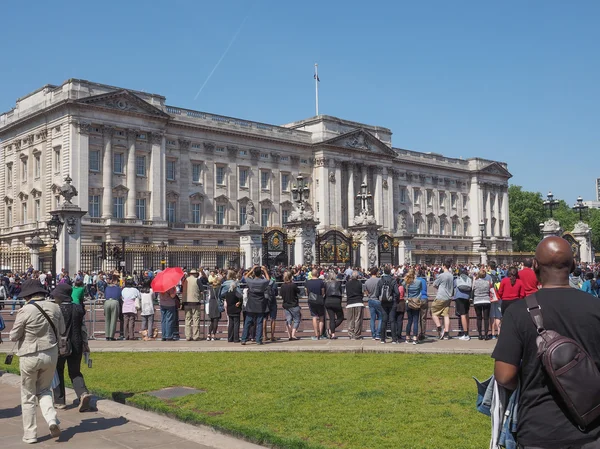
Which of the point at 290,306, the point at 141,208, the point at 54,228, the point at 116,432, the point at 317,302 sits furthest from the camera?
the point at 141,208

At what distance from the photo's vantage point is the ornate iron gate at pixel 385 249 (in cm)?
3938

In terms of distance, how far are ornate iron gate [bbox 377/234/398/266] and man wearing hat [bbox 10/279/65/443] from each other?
3158 cm

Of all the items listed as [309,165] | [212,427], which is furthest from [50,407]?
[309,165]

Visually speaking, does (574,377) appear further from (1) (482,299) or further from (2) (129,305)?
(2) (129,305)

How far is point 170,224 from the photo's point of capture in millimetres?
61188

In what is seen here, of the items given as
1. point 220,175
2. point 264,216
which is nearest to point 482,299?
point 220,175

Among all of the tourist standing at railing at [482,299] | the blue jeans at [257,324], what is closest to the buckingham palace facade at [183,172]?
the blue jeans at [257,324]

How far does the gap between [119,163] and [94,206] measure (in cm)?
453

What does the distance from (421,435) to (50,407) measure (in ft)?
14.1

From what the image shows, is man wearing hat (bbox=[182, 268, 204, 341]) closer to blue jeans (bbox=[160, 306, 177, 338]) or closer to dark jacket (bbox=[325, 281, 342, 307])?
blue jeans (bbox=[160, 306, 177, 338])

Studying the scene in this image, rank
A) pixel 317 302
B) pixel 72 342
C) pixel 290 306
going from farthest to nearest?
pixel 290 306, pixel 317 302, pixel 72 342

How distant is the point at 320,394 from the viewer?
9609mm

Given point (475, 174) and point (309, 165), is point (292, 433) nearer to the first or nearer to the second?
point (309, 165)

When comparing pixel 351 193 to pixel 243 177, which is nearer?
pixel 243 177
